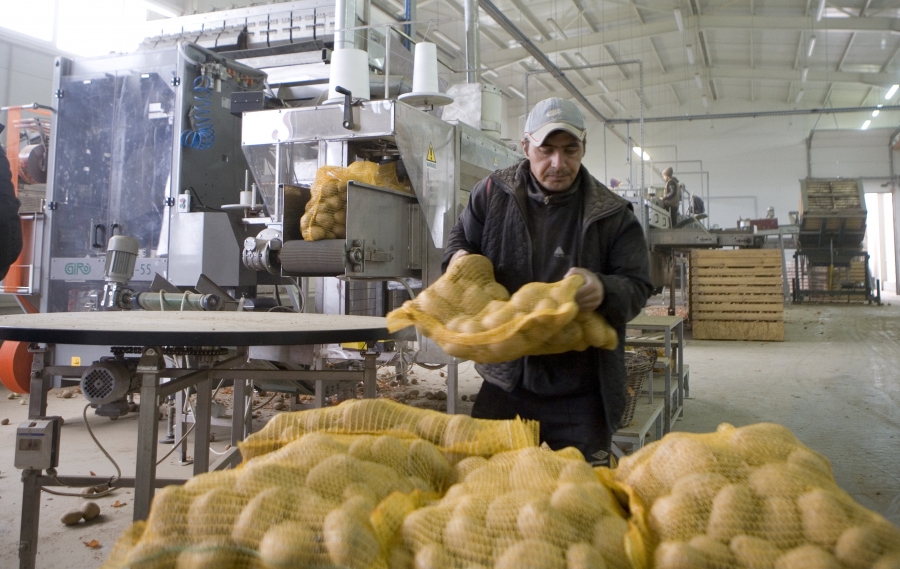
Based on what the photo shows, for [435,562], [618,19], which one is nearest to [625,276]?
[435,562]

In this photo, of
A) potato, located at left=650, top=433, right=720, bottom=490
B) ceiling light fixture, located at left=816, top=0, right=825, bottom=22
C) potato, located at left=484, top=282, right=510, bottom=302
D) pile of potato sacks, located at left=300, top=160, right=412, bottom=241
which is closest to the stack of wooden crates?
pile of potato sacks, located at left=300, top=160, right=412, bottom=241

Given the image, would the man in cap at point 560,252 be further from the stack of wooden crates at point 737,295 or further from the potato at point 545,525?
the stack of wooden crates at point 737,295

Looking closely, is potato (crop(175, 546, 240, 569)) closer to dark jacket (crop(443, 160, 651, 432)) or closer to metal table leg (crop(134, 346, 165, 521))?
metal table leg (crop(134, 346, 165, 521))

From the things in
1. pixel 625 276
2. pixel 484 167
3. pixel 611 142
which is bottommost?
pixel 625 276

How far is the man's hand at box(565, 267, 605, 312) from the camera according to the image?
1579 millimetres

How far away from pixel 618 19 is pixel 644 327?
12947 mm

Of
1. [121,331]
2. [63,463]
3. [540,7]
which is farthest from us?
[540,7]

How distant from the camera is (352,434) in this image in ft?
3.73

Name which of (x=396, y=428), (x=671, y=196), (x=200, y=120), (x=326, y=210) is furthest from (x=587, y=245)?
(x=671, y=196)

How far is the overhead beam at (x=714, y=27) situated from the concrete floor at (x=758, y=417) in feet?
25.7

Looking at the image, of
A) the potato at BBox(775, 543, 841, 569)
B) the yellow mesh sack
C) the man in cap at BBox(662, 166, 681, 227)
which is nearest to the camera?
the potato at BBox(775, 543, 841, 569)

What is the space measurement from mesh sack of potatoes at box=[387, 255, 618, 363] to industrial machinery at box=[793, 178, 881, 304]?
49.5 ft

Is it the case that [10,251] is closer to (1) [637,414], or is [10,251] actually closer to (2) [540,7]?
(1) [637,414]

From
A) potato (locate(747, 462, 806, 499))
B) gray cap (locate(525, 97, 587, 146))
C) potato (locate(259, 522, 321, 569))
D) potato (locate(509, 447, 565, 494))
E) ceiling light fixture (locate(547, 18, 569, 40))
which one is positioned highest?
ceiling light fixture (locate(547, 18, 569, 40))
